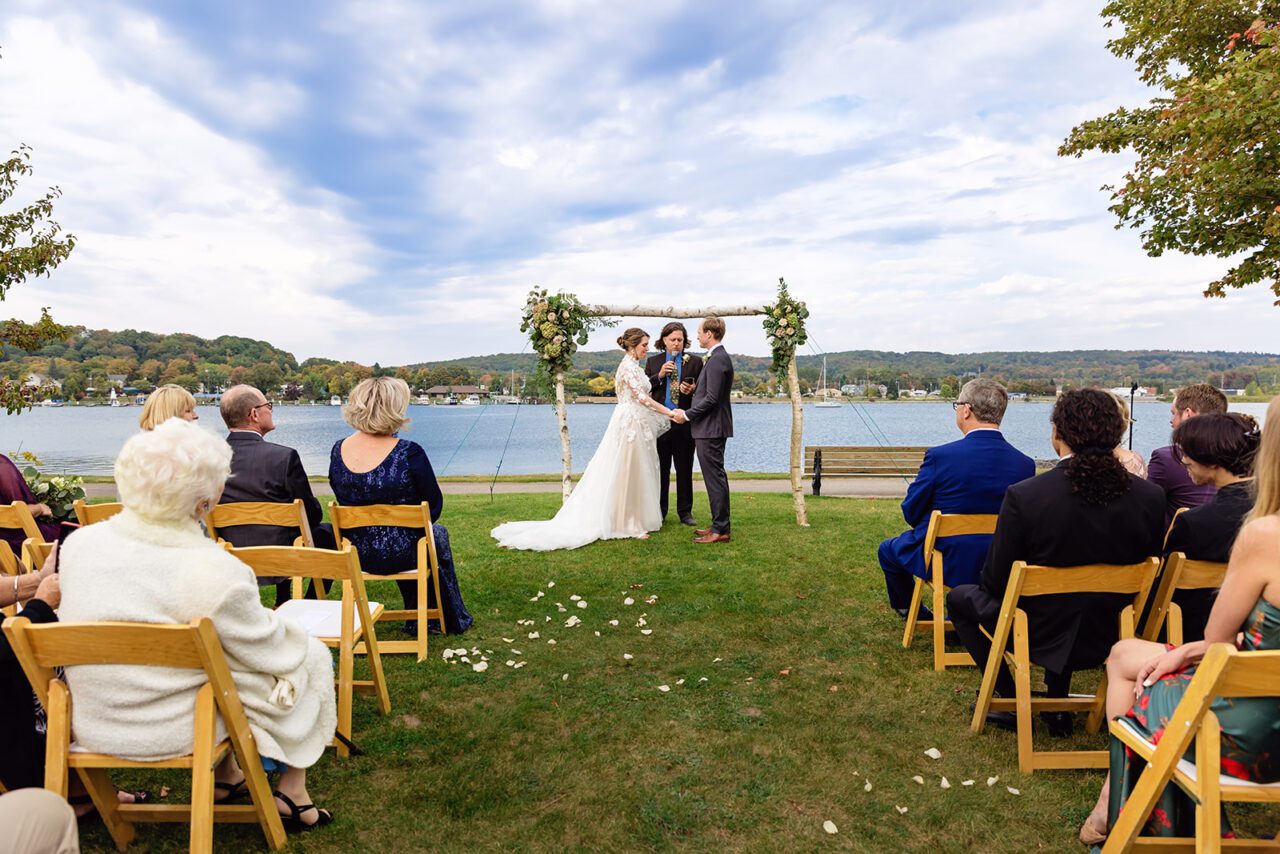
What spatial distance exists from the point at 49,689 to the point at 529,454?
103ft

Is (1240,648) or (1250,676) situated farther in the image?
(1240,648)

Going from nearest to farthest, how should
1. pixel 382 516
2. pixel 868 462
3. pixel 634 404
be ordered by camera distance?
pixel 382 516
pixel 634 404
pixel 868 462

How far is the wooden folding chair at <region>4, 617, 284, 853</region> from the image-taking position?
1986 millimetres

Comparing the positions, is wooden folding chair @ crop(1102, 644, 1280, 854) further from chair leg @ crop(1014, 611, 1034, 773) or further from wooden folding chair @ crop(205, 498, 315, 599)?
wooden folding chair @ crop(205, 498, 315, 599)

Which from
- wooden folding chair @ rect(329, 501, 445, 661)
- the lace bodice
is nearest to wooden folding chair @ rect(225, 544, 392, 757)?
wooden folding chair @ rect(329, 501, 445, 661)

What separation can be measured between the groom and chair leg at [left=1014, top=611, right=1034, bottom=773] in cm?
459

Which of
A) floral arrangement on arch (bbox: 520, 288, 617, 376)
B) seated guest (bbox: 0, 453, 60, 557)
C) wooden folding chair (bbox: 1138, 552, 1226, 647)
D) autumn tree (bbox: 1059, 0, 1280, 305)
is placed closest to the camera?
wooden folding chair (bbox: 1138, 552, 1226, 647)

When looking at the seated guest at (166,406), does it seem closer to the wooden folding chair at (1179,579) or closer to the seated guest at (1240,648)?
the seated guest at (1240,648)

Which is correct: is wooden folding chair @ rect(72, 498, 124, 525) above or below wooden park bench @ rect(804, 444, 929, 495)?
Result: above

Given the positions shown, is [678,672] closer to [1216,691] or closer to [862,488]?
[1216,691]

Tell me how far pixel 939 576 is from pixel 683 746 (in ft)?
6.15

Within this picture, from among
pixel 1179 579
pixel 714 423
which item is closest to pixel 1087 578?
pixel 1179 579

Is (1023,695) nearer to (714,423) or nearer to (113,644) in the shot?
(113,644)

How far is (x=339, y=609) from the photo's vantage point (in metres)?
3.70
